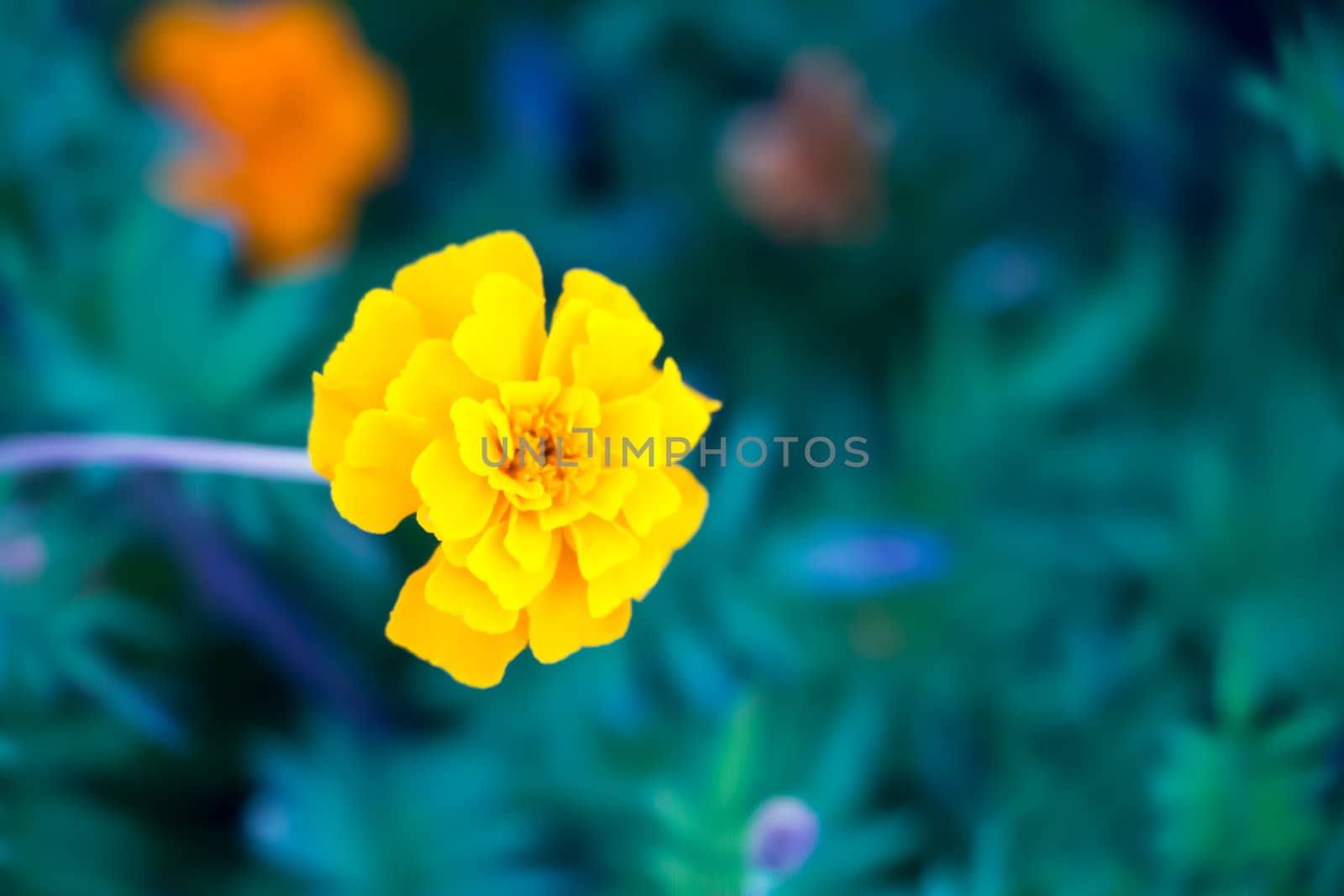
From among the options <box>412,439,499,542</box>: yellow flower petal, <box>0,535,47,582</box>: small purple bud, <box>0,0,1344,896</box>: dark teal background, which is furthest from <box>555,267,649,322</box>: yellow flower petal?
<box>0,535,47,582</box>: small purple bud

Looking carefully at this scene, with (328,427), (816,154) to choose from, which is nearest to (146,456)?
(328,427)

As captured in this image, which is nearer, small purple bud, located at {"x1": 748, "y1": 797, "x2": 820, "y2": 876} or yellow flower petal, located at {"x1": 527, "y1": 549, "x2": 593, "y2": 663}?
yellow flower petal, located at {"x1": 527, "y1": 549, "x2": 593, "y2": 663}

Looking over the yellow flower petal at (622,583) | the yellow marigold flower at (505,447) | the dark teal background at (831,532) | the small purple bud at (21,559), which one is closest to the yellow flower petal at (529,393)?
the yellow marigold flower at (505,447)

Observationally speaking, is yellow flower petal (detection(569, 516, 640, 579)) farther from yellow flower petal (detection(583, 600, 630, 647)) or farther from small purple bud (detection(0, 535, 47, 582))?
small purple bud (detection(0, 535, 47, 582))

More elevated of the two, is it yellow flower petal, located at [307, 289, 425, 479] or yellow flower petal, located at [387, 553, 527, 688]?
yellow flower petal, located at [307, 289, 425, 479]

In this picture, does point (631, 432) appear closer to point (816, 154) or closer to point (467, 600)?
point (467, 600)

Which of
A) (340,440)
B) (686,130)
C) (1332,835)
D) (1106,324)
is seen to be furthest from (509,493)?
(686,130)
